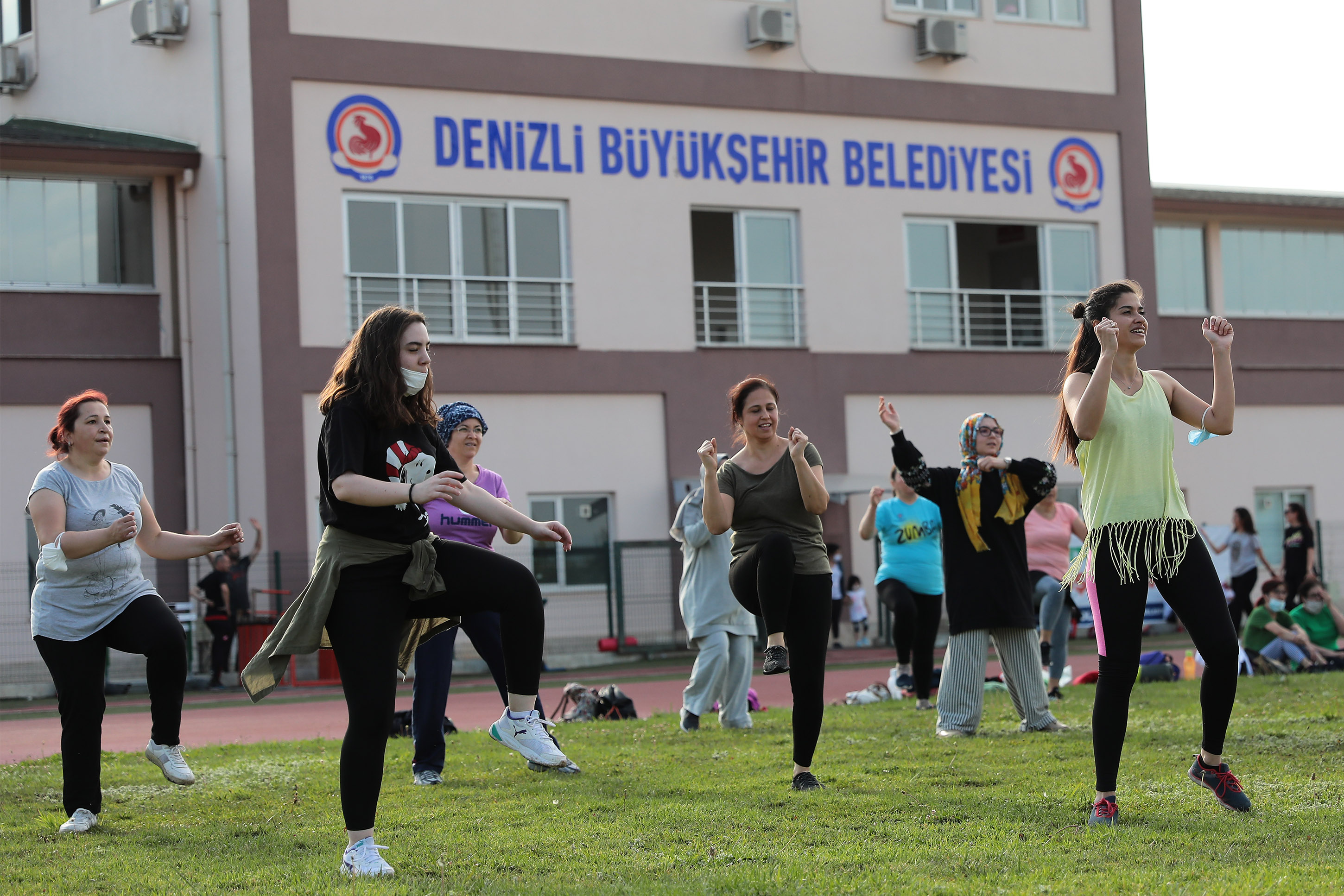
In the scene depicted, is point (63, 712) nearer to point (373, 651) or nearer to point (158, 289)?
point (373, 651)

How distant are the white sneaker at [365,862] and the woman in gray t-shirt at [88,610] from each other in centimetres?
167

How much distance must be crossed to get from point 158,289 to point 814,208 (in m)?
9.51

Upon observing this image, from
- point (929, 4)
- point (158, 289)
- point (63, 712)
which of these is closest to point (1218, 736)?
point (63, 712)

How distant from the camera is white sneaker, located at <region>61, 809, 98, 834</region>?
620cm

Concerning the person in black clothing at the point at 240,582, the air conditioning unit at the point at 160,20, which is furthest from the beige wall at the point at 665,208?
the person in black clothing at the point at 240,582

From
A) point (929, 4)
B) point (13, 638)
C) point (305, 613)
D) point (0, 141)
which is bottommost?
point (13, 638)

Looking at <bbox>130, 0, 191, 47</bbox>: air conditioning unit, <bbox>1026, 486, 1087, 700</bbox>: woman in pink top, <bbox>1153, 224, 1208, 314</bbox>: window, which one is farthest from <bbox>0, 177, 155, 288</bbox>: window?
<bbox>1153, 224, 1208, 314</bbox>: window

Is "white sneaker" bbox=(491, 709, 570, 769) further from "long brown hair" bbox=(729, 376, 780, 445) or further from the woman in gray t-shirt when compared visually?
"long brown hair" bbox=(729, 376, 780, 445)

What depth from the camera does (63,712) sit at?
251 inches

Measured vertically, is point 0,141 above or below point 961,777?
above

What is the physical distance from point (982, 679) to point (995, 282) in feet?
50.7

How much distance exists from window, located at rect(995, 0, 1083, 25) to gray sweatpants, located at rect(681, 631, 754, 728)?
53.4ft

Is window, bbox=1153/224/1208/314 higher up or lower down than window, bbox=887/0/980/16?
lower down

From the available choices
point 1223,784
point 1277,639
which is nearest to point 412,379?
point 1223,784
